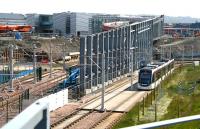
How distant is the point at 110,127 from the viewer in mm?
22703

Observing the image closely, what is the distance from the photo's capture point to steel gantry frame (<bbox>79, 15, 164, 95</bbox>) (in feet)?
118

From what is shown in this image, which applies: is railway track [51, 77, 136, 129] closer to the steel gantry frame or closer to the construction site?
the construction site

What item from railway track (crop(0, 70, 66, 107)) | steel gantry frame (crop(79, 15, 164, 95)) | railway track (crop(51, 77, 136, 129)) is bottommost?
railway track (crop(0, 70, 66, 107))

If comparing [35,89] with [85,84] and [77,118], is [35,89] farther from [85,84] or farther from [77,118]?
[77,118]

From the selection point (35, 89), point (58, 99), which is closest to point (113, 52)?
point (35, 89)

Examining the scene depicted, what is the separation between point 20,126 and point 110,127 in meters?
20.8

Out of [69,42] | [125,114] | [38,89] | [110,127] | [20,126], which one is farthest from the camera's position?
[69,42]

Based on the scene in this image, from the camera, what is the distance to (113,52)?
45.6 meters

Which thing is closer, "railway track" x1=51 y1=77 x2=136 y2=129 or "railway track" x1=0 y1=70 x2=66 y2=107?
"railway track" x1=51 y1=77 x2=136 y2=129

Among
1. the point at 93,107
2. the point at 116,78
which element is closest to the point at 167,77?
the point at 116,78

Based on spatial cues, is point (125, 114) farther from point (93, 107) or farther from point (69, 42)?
point (69, 42)

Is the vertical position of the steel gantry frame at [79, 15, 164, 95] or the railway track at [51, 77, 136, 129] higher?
the steel gantry frame at [79, 15, 164, 95]

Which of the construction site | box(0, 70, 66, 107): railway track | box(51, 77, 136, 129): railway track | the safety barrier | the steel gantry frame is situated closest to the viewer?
box(51, 77, 136, 129): railway track

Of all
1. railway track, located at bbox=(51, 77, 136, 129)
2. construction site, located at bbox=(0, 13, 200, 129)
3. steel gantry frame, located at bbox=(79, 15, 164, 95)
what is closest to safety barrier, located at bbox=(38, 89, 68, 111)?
construction site, located at bbox=(0, 13, 200, 129)
